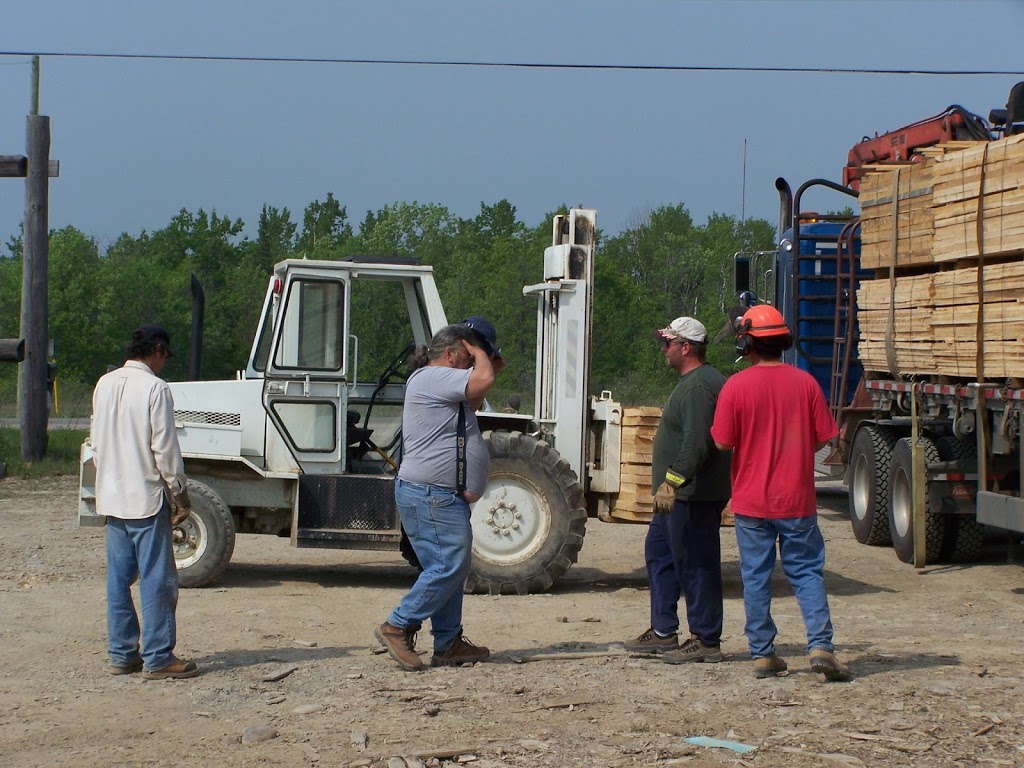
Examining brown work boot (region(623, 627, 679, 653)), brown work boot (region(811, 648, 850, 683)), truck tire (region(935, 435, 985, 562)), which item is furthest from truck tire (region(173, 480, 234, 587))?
truck tire (region(935, 435, 985, 562))

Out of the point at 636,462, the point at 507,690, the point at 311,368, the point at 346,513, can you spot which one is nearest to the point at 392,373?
the point at 311,368

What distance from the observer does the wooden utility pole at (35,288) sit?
56.3 ft

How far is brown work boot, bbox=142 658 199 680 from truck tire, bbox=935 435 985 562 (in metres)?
6.94

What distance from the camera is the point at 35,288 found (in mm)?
17297

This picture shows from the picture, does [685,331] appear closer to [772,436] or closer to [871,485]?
[772,436]

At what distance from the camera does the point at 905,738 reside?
213 inches

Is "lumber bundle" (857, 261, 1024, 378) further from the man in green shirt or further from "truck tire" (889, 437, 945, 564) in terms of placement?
the man in green shirt

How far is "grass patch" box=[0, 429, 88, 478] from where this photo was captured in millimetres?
16875

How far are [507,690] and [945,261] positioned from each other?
593 cm

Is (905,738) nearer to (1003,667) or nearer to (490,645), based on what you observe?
(1003,667)

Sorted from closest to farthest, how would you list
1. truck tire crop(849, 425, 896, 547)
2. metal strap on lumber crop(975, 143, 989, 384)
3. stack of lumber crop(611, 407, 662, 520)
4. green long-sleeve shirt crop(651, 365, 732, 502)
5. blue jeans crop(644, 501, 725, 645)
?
1. green long-sleeve shirt crop(651, 365, 732, 502)
2. blue jeans crop(644, 501, 725, 645)
3. stack of lumber crop(611, 407, 662, 520)
4. metal strap on lumber crop(975, 143, 989, 384)
5. truck tire crop(849, 425, 896, 547)

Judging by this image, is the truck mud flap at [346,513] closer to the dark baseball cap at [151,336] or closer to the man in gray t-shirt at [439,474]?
the man in gray t-shirt at [439,474]

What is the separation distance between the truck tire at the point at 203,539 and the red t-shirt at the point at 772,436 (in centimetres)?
431

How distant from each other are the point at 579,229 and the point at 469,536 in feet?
12.2
